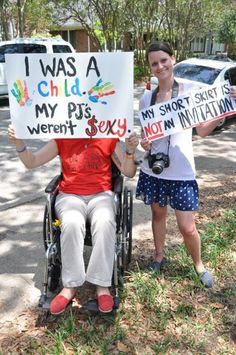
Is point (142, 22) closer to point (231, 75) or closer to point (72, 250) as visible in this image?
point (231, 75)

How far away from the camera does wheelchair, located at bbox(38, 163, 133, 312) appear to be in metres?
2.67

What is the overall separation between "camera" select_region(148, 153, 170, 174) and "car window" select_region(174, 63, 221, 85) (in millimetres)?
6343

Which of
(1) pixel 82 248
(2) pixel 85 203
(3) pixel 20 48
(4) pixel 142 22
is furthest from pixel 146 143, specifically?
(4) pixel 142 22

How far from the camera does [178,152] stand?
8.63ft

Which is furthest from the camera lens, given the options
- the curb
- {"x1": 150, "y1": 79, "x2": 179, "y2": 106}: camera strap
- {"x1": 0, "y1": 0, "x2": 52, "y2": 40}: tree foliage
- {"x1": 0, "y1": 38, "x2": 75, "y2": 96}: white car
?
{"x1": 0, "y1": 0, "x2": 52, "y2": 40}: tree foliage

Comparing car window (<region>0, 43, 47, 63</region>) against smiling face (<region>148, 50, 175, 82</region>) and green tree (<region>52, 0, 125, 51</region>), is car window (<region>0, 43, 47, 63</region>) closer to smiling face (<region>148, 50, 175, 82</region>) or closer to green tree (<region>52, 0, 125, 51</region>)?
green tree (<region>52, 0, 125, 51</region>)

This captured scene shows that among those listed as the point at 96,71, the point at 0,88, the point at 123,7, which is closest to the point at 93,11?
the point at 123,7

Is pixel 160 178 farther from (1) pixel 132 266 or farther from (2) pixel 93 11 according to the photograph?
(2) pixel 93 11

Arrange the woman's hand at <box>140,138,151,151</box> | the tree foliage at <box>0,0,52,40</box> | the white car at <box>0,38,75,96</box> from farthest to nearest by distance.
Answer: the tree foliage at <box>0,0,52,40</box> < the white car at <box>0,38,75,96</box> < the woman's hand at <box>140,138,151,151</box>

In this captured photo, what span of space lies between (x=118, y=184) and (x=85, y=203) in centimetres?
29

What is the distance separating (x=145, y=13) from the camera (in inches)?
676

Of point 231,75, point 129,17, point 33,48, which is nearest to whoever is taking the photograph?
point 231,75

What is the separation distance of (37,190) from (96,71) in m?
2.65

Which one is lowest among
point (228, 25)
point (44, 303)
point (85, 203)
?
point (44, 303)
